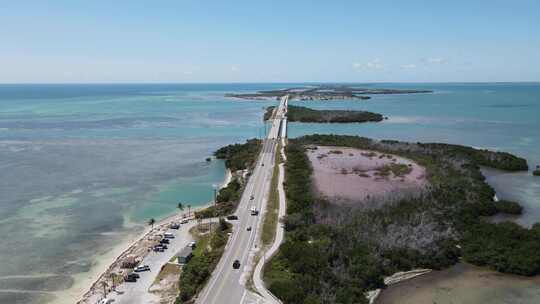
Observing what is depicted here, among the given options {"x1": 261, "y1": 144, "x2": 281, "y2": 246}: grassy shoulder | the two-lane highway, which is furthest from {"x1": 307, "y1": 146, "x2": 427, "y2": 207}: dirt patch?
the two-lane highway

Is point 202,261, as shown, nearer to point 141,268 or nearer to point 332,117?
point 141,268

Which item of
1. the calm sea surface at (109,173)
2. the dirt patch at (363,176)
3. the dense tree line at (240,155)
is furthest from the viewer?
the dense tree line at (240,155)

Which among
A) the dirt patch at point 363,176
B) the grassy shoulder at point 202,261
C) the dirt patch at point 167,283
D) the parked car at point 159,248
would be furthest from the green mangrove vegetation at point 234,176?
the dirt patch at point 167,283

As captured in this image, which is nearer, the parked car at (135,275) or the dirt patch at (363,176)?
the parked car at (135,275)

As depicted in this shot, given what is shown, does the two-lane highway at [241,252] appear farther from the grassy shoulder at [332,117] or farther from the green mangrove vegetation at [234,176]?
the grassy shoulder at [332,117]

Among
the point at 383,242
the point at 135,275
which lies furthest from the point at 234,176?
the point at 135,275
